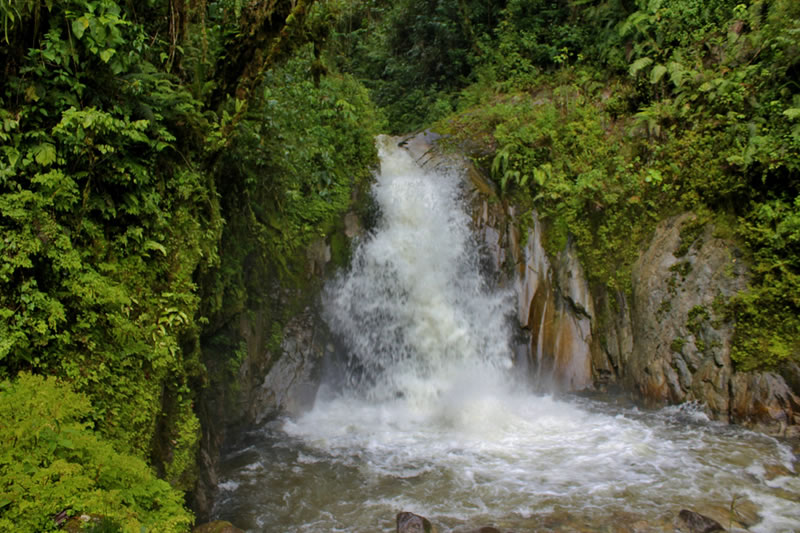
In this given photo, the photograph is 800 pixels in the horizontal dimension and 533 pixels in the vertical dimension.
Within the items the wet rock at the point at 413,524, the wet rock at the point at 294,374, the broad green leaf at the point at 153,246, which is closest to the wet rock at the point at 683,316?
the wet rock at the point at 413,524

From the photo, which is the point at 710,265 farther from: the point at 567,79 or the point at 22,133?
the point at 22,133

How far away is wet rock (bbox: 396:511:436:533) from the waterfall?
370 cm

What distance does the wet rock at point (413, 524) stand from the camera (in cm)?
506

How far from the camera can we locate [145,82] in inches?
183

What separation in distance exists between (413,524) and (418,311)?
4.86 meters

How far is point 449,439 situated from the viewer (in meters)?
7.61

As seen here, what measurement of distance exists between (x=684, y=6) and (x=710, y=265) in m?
6.57

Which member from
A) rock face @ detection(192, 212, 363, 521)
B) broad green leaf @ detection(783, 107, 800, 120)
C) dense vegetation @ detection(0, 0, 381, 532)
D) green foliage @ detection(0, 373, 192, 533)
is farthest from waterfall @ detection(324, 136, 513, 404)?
green foliage @ detection(0, 373, 192, 533)

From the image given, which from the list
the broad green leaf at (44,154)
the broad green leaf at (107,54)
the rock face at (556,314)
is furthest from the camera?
A: the rock face at (556,314)

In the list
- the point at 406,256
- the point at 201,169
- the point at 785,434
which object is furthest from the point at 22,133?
the point at 785,434

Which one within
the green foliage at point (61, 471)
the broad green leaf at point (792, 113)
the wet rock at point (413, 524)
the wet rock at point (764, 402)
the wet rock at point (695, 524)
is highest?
the broad green leaf at point (792, 113)

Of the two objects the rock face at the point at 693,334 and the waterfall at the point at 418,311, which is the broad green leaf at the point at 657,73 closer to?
the rock face at the point at 693,334

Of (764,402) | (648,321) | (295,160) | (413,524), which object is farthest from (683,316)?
(295,160)

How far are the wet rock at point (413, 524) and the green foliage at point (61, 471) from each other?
7.89 feet
